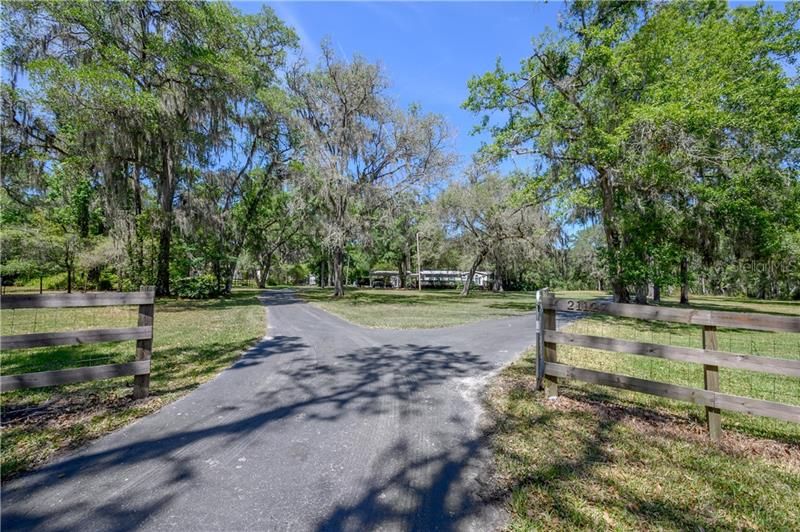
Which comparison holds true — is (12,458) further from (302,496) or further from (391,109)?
(391,109)

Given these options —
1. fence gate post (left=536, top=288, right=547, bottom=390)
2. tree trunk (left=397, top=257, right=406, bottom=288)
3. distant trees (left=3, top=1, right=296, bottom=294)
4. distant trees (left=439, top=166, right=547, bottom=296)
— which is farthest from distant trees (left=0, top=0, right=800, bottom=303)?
tree trunk (left=397, top=257, right=406, bottom=288)

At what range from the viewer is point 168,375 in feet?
16.7

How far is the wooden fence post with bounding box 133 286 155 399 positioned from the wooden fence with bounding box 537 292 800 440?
4433 millimetres

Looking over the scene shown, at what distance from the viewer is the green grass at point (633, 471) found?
2215 mm

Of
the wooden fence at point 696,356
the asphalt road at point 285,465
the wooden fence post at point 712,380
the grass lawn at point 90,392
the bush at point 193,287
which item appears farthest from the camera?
the bush at point 193,287

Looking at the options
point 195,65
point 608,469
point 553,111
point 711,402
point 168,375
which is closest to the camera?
point 608,469

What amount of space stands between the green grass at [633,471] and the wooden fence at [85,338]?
386 centimetres

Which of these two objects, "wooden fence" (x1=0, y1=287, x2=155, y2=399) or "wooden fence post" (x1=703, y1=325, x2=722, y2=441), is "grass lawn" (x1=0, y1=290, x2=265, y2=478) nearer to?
"wooden fence" (x1=0, y1=287, x2=155, y2=399)

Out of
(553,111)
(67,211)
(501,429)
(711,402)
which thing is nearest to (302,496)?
(501,429)

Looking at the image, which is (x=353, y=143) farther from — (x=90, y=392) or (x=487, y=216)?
(x=90, y=392)

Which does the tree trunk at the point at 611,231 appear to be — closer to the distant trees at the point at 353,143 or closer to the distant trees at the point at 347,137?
the distant trees at the point at 347,137

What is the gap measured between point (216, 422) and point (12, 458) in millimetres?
1414

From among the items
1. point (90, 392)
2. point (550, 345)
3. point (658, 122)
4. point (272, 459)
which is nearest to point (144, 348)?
point (90, 392)

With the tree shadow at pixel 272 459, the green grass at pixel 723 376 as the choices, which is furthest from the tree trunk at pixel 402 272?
the tree shadow at pixel 272 459
